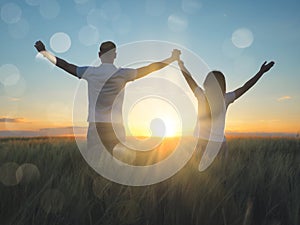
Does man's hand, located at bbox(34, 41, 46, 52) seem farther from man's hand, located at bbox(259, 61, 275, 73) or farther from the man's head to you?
man's hand, located at bbox(259, 61, 275, 73)

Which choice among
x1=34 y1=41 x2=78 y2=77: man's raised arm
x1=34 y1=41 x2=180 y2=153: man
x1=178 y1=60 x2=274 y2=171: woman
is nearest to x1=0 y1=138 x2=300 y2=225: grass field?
x1=34 y1=41 x2=180 y2=153: man

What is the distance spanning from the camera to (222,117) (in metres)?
4.91

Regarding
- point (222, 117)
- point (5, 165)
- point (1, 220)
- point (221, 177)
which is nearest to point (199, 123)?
point (222, 117)

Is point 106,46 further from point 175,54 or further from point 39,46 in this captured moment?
point 175,54

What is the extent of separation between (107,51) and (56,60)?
670 mm

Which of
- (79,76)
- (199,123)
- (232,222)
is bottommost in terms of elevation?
(232,222)

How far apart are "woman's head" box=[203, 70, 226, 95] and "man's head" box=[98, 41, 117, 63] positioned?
1.56 metres

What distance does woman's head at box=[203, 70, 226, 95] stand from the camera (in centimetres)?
484

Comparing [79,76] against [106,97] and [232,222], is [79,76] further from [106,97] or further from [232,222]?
[232,222]

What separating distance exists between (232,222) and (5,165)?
2.12 meters

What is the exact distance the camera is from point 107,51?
3.98 metres

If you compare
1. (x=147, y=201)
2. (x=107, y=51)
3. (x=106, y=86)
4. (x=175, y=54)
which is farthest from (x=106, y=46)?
(x=147, y=201)

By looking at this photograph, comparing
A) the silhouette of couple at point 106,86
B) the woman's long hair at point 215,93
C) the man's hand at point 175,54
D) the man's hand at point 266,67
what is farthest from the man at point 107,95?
the man's hand at point 266,67

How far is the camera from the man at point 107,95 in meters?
3.90
